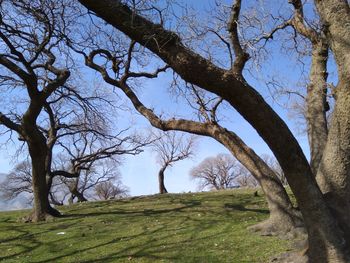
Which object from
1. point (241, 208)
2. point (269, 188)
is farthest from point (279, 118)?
point (241, 208)

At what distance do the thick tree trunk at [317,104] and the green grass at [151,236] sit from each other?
6.59 feet

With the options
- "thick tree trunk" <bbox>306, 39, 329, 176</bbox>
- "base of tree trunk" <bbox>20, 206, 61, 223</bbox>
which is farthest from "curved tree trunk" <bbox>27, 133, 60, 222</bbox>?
"thick tree trunk" <bbox>306, 39, 329, 176</bbox>

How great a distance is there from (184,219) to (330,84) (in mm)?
7019

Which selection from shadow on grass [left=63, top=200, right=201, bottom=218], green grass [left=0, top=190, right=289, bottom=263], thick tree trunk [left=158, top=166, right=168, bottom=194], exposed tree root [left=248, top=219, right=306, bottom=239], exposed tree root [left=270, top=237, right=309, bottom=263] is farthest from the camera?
thick tree trunk [left=158, top=166, right=168, bottom=194]

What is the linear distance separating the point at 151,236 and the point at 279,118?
5921 millimetres

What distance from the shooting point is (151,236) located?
417 inches

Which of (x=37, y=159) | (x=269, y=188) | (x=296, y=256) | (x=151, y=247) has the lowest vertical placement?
(x=296, y=256)

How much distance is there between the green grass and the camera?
857 centimetres

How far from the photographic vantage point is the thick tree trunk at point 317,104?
845 cm

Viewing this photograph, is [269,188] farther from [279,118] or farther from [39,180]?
[39,180]

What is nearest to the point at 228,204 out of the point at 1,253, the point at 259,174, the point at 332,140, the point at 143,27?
the point at 259,174

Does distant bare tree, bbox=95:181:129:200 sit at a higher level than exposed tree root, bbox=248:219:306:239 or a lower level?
higher

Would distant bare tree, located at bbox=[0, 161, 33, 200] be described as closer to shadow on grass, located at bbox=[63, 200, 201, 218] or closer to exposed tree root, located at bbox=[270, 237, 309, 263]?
shadow on grass, located at bbox=[63, 200, 201, 218]

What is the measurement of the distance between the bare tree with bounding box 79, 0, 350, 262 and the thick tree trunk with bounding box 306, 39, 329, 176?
78.9 inches
